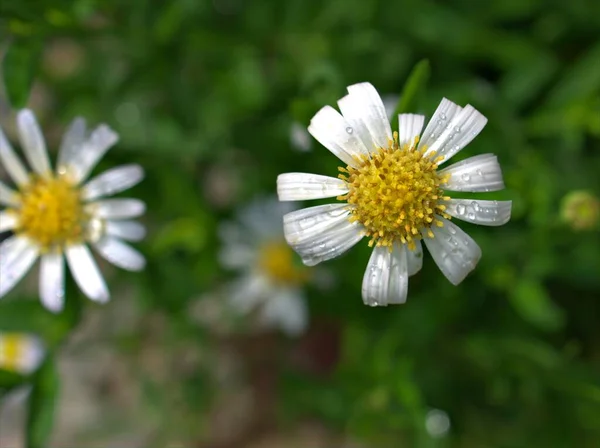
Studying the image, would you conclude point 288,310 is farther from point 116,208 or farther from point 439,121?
point 439,121

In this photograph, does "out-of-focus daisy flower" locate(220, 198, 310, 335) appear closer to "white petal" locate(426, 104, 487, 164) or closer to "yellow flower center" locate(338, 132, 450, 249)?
"yellow flower center" locate(338, 132, 450, 249)

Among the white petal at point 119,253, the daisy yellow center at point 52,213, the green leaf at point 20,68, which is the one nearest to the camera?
the green leaf at point 20,68

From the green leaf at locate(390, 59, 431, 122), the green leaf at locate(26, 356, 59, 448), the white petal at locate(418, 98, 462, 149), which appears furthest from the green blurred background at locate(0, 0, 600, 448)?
the white petal at locate(418, 98, 462, 149)

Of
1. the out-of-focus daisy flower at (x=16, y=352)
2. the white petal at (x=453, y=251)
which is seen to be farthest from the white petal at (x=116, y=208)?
the out-of-focus daisy flower at (x=16, y=352)

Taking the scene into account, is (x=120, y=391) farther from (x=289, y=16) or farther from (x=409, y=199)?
(x=409, y=199)

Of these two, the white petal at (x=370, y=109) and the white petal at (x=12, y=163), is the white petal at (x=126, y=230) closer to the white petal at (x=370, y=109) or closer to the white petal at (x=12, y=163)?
the white petal at (x=12, y=163)

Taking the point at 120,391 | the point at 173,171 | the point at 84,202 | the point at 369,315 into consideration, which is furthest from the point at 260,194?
the point at 120,391
